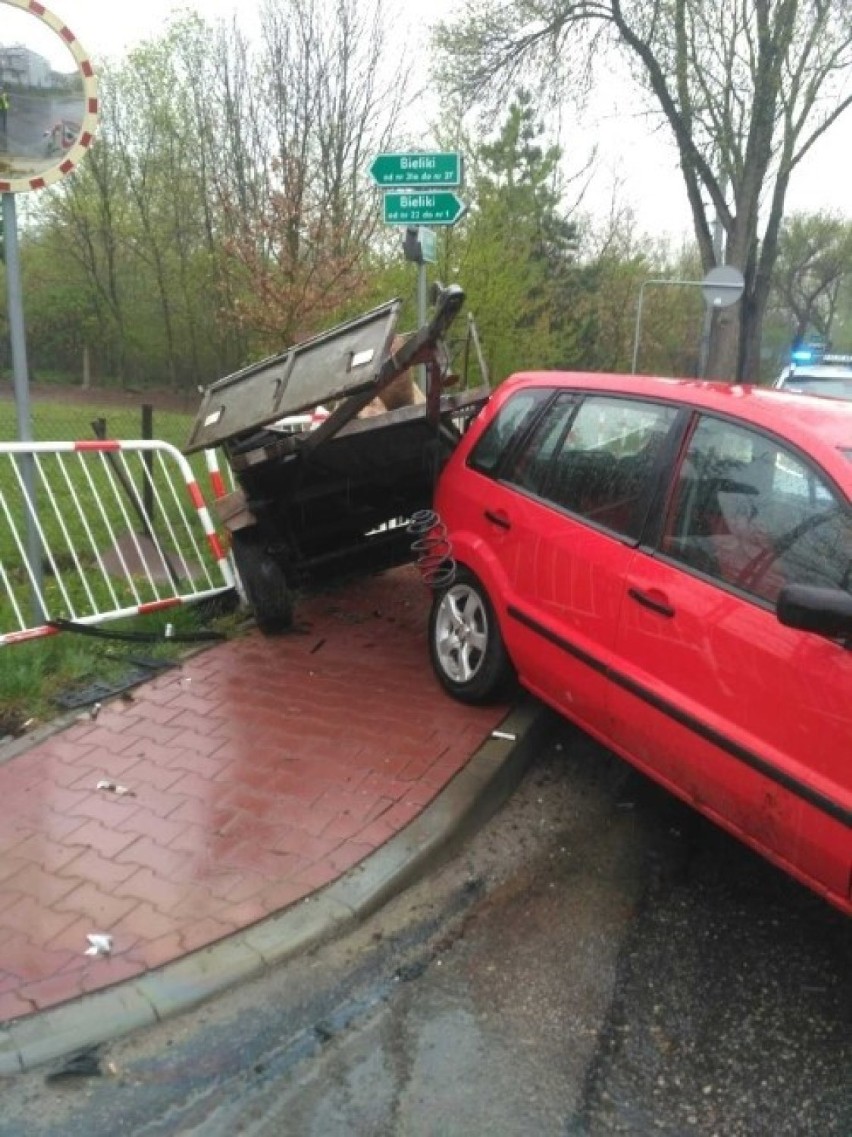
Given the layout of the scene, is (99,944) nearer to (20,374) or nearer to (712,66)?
(20,374)

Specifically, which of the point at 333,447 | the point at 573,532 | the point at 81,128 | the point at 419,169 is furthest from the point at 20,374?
the point at 419,169

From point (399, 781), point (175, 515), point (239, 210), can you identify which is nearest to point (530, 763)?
point (399, 781)

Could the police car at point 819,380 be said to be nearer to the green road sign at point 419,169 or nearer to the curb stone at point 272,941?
the green road sign at point 419,169

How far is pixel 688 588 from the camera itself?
10.3 feet

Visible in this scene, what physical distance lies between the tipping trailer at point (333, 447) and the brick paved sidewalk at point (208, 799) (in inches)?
27.0

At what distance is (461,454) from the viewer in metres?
4.75

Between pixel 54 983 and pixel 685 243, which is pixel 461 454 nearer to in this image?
pixel 54 983

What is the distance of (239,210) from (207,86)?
29.7 ft

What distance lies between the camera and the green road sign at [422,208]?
7086 millimetres

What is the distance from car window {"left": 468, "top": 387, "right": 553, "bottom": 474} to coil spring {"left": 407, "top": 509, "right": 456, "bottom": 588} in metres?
0.40

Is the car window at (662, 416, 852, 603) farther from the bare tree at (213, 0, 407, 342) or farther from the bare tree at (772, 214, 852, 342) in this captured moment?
the bare tree at (772, 214, 852, 342)

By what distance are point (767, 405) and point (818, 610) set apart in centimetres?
104

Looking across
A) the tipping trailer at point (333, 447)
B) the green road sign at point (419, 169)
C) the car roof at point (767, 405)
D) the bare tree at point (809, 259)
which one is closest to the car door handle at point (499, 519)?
the car roof at point (767, 405)

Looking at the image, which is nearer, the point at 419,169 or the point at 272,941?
the point at 272,941
